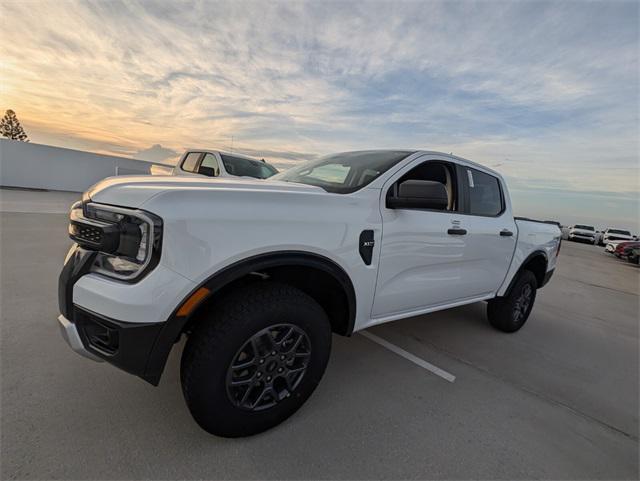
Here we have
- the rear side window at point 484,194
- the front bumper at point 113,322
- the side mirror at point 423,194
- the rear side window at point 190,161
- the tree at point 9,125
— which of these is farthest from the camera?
the tree at point 9,125

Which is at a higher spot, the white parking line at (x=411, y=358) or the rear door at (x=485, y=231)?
the rear door at (x=485, y=231)

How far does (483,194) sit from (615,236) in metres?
33.2

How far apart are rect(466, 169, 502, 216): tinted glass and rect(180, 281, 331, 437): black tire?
2060 millimetres

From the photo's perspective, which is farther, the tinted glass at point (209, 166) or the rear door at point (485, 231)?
the tinted glass at point (209, 166)

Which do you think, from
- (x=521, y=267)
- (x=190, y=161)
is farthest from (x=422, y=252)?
(x=190, y=161)

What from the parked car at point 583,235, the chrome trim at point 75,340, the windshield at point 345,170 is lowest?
the parked car at point 583,235

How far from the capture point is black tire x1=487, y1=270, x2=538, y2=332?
374 centimetres

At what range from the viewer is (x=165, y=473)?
158 centimetres

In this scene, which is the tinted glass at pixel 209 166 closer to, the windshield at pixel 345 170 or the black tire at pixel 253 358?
the windshield at pixel 345 170

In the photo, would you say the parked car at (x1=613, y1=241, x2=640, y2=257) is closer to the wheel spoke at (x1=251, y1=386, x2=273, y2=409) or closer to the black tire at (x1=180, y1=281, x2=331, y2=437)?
the black tire at (x1=180, y1=281, x2=331, y2=437)

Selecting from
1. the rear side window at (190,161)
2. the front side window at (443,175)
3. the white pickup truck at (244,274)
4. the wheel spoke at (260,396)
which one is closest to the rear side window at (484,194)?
the front side window at (443,175)

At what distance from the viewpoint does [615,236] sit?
2741 centimetres

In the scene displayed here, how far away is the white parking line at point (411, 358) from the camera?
2774mm

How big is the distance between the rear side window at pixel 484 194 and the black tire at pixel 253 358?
2.04m
